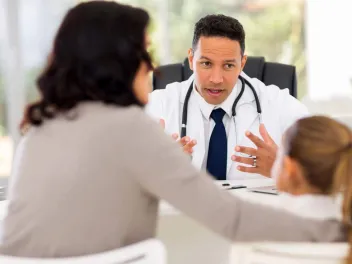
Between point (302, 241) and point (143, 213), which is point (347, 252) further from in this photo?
point (143, 213)

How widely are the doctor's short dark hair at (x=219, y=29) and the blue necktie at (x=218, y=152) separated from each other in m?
0.35

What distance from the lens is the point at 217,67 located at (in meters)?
2.25

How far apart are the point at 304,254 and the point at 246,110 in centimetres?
143

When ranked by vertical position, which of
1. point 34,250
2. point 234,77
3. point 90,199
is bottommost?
point 34,250

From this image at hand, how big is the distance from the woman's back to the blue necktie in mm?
1029

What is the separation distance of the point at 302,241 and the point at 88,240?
403mm

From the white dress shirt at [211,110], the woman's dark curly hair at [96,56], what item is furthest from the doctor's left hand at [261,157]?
the woman's dark curly hair at [96,56]

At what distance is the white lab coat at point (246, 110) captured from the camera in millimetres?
2305

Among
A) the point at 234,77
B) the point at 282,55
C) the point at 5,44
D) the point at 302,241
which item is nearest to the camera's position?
the point at 302,241

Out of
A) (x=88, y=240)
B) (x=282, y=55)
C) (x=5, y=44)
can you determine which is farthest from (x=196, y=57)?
(x=282, y=55)

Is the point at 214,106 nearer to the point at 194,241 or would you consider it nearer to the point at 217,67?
the point at 217,67

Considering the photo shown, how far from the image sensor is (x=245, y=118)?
2326 mm

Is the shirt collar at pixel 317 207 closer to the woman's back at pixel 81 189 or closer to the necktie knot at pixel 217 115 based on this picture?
the woman's back at pixel 81 189

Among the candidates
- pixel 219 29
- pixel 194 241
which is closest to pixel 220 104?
pixel 219 29
